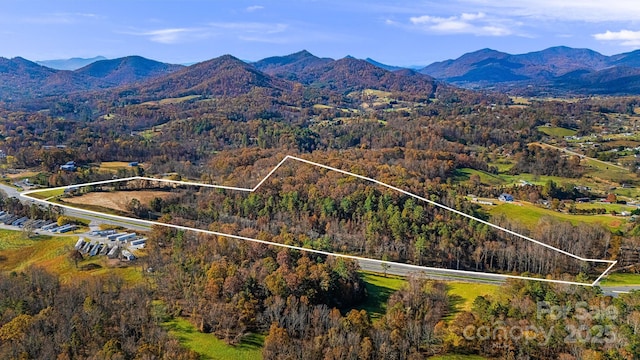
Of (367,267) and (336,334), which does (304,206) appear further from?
(336,334)

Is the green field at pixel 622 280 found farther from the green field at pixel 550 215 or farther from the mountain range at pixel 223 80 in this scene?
the mountain range at pixel 223 80

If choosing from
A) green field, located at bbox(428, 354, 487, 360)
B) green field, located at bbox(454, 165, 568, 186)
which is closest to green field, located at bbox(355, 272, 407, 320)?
green field, located at bbox(428, 354, 487, 360)

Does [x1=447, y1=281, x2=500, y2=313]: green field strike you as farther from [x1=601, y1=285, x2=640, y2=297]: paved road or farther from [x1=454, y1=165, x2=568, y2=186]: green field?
[x1=454, y1=165, x2=568, y2=186]: green field

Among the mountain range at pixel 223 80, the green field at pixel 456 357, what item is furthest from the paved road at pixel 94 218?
the mountain range at pixel 223 80

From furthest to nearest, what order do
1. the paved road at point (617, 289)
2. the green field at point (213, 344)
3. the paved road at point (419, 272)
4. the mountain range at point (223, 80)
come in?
the mountain range at point (223, 80)
the paved road at point (419, 272)
the paved road at point (617, 289)
the green field at point (213, 344)

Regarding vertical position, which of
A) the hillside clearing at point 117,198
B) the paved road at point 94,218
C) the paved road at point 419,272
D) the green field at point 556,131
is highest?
the green field at point 556,131

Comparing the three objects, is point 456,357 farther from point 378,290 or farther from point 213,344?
point 213,344

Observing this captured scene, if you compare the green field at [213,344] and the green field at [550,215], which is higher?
the green field at [550,215]

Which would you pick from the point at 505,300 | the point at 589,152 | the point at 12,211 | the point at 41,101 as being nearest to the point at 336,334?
the point at 505,300
